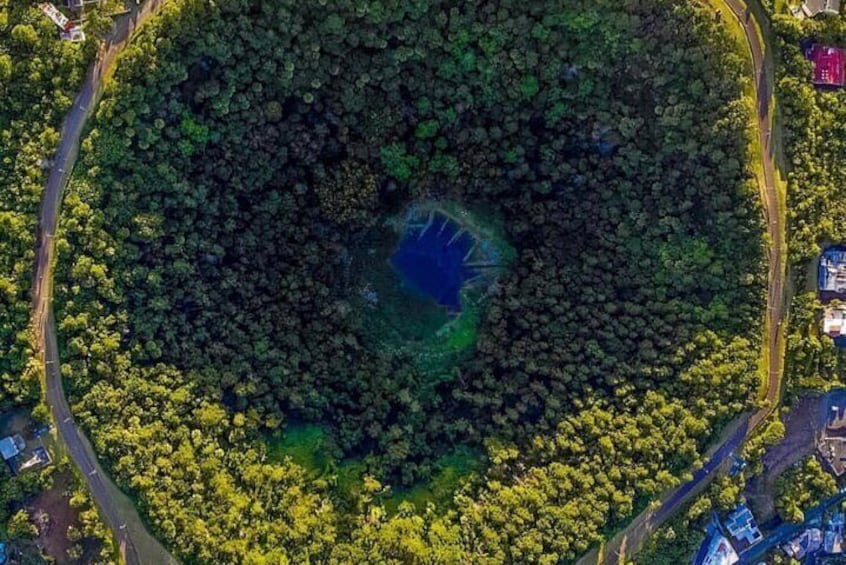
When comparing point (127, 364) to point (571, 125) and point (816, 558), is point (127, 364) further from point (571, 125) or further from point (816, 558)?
point (816, 558)

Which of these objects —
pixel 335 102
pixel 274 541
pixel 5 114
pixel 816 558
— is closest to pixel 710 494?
pixel 816 558

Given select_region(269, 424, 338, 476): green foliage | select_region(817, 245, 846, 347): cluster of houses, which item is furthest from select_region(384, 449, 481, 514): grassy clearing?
select_region(817, 245, 846, 347): cluster of houses

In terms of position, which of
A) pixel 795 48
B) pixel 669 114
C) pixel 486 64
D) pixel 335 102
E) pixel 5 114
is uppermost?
pixel 795 48

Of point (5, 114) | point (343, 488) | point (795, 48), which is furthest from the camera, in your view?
point (343, 488)

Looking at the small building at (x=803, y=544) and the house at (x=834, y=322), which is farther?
the small building at (x=803, y=544)

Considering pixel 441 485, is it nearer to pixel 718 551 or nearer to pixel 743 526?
pixel 718 551

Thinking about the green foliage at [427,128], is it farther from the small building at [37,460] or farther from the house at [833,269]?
the small building at [37,460]

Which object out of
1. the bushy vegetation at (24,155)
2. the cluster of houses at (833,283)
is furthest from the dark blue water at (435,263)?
the bushy vegetation at (24,155)
